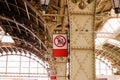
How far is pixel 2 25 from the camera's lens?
26234 mm

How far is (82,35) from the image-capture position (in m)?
7.88

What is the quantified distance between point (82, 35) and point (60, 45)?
0.65m

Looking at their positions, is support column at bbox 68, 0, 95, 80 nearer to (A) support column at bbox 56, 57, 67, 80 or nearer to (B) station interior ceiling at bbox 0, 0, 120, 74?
(B) station interior ceiling at bbox 0, 0, 120, 74

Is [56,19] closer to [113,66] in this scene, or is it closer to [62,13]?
[62,13]

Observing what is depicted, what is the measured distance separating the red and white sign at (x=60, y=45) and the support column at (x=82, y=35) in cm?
35

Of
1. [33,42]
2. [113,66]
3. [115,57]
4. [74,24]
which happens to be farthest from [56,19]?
[113,66]

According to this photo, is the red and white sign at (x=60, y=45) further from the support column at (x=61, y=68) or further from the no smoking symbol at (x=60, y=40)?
the support column at (x=61, y=68)

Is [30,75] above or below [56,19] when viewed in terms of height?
below

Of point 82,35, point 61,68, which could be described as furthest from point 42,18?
point 82,35

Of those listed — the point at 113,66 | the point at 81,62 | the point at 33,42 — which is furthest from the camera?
the point at 113,66

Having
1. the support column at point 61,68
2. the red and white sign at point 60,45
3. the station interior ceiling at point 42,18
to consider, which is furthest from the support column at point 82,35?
the support column at point 61,68

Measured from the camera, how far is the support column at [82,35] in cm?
774

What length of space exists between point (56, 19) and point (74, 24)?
28.5ft

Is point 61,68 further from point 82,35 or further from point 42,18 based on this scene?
point 82,35
